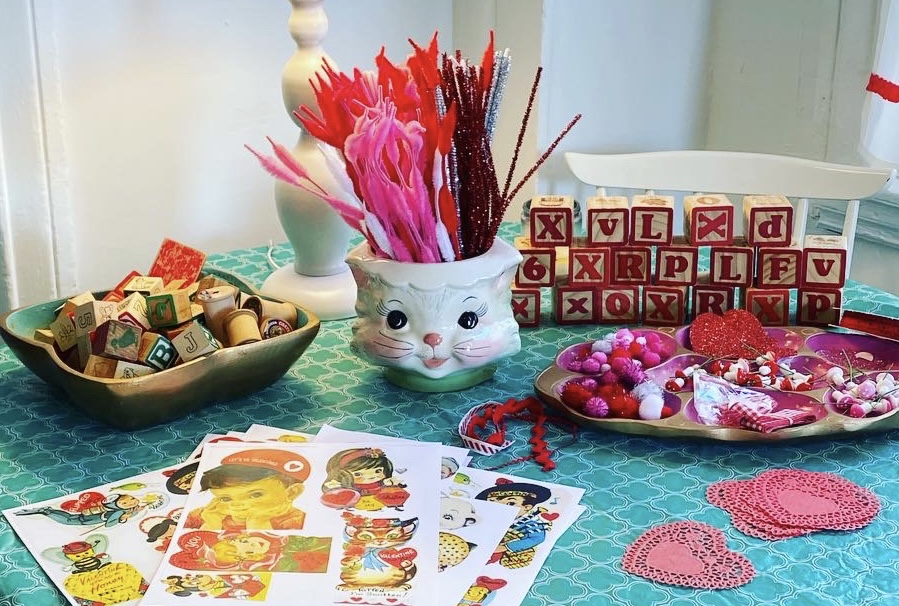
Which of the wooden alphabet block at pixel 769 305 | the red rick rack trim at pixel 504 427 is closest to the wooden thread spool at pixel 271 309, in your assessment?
the red rick rack trim at pixel 504 427

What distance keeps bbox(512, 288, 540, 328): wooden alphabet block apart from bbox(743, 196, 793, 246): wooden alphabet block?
0.28 metres

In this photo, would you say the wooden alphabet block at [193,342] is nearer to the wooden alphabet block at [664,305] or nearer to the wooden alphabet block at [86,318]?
Result: the wooden alphabet block at [86,318]

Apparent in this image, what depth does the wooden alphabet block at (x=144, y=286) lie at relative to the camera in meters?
1.17

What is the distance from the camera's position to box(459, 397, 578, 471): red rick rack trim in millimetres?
975

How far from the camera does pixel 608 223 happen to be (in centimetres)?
124

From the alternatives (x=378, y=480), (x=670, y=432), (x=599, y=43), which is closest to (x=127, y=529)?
(x=378, y=480)

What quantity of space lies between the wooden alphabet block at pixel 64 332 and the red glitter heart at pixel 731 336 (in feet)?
2.29

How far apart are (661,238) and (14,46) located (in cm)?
106

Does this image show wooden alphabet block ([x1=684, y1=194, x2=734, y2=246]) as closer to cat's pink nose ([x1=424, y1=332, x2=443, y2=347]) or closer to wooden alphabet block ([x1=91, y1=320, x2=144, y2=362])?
cat's pink nose ([x1=424, y1=332, x2=443, y2=347])

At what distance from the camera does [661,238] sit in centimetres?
124

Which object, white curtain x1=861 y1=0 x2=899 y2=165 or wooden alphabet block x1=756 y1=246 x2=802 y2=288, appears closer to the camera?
wooden alphabet block x1=756 y1=246 x2=802 y2=288

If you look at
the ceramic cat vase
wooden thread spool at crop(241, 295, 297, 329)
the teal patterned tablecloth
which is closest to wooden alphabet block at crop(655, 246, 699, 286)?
the teal patterned tablecloth

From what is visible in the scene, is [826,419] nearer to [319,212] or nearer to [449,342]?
[449,342]

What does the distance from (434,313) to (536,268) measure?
0.26 meters
